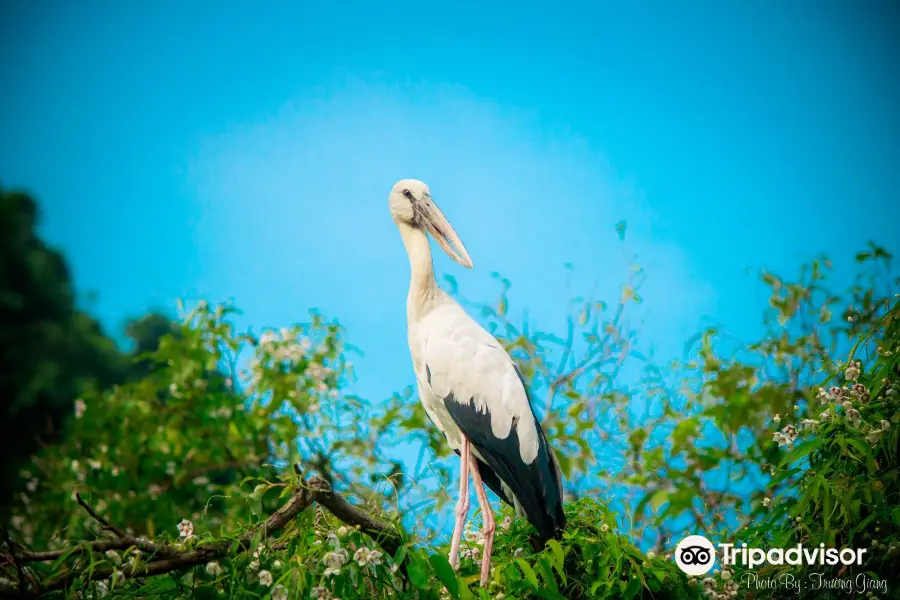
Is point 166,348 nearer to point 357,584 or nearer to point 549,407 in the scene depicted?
point 549,407

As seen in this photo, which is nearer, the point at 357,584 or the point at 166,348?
the point at 357,584

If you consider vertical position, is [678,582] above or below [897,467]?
below

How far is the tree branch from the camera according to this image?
171 cm

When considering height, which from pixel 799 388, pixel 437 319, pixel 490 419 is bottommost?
pixel 490 419

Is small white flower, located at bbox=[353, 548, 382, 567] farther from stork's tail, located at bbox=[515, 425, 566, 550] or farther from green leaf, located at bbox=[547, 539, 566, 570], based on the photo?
stork's tail, located at bbox=[515, 425, 566, 550]

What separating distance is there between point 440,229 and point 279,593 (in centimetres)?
144

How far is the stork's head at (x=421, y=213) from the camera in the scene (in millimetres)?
2959

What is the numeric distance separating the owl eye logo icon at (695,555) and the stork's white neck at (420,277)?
111cm

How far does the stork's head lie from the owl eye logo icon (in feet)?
3.74

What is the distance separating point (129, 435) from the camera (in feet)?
14.0

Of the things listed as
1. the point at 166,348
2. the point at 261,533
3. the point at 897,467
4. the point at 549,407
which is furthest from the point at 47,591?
the point at 549,407

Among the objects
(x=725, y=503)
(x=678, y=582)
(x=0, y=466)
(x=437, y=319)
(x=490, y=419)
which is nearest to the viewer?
(x=678, y=582)

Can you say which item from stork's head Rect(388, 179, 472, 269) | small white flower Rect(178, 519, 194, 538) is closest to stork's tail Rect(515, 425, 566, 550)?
stork's head Rect(388, 179, 472, 269)

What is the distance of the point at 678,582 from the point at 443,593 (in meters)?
0.64
